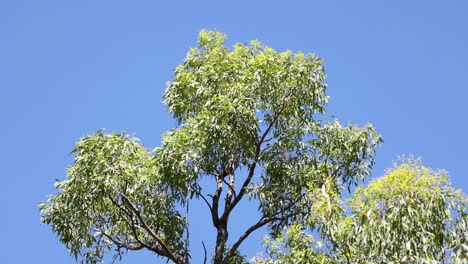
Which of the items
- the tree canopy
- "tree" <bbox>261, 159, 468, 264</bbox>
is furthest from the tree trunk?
"tree" <bbox>261, 159, 468, 264</bbox>

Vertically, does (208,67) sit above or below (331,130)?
above

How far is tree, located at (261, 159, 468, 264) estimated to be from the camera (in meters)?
9.45

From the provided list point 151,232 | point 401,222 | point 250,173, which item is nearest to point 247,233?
point 250,173

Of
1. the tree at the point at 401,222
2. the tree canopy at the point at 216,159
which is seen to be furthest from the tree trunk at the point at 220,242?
the tree at the point at 401,222

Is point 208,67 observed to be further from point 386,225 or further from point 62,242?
point 386,225

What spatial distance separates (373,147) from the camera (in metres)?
14.5

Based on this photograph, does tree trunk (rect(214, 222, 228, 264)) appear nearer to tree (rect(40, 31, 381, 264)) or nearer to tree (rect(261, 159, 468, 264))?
tree (rect(40, 31, 381, 264))

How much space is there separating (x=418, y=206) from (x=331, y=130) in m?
5.17

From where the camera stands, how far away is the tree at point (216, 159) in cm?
1312

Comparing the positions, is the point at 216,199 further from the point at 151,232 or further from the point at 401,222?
the point at 401,222

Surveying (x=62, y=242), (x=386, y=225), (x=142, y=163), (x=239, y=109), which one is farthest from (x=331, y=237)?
(x=62, y=242)

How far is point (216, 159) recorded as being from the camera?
1362cm

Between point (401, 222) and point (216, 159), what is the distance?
4.86 metres

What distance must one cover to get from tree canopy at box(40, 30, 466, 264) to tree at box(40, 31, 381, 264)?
19 millimetres
